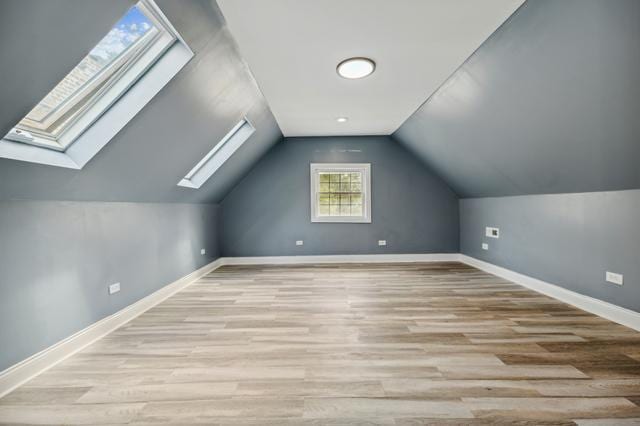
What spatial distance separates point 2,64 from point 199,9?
1.17m

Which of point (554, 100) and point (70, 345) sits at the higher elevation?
point (554, 100)

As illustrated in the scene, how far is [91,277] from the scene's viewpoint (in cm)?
269

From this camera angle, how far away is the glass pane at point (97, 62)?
1981mm

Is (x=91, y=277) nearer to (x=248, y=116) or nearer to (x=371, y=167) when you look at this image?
(x=248, y=116)

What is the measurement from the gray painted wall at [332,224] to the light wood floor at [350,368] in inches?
98.7

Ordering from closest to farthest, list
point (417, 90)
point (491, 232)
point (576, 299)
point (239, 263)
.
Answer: point (576, 299)
point (417, 90)
point (491, 232)
point (239, 263)

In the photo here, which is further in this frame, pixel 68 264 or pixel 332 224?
pixel 332 224

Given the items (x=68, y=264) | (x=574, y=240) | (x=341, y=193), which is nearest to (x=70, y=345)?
(x=68, y=264)

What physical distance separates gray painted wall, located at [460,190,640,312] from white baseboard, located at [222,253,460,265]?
1098mm

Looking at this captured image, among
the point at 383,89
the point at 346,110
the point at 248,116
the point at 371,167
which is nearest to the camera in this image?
Result: the point at 383,89

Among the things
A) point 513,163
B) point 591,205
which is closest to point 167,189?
point 513,163

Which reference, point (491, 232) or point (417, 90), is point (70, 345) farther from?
point (491, 232)

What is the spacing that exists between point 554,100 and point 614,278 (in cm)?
179

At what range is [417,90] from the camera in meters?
A: 3.70
